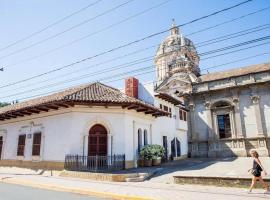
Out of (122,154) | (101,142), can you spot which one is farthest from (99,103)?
(122,154)

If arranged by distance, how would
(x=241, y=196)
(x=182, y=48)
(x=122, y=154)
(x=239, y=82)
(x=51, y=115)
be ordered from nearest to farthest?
1. (x=241, y=196)
2. (x=122, y=154)
3. (x=51, y=115)
4. (x=239, y=82)
5. (x=182, y=48)

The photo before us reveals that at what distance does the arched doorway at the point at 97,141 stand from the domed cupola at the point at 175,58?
25.3 m

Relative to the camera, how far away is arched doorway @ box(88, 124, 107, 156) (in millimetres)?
15617

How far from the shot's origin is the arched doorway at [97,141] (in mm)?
15617

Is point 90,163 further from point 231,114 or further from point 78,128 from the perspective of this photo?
point 231,114

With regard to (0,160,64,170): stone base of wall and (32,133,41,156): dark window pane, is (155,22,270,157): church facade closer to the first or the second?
(0,160,64,170): stone base of wall

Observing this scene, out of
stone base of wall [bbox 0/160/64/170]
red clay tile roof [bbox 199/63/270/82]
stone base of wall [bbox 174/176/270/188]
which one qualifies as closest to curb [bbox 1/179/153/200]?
stone base of wall [bbox 0/160/64/170]

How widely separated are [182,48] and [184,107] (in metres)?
28.3

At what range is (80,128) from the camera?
610 inches

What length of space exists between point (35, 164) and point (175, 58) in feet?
126

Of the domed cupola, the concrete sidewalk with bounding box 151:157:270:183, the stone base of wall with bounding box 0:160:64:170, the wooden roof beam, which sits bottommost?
the concrete sidewalk with bounding box 151:157:270:183

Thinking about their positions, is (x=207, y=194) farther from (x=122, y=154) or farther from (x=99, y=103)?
(x=99, y=103)

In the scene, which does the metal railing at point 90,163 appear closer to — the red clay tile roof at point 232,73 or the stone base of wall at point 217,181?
the stone base of wall at point 217,181

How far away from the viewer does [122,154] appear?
15.8 m
